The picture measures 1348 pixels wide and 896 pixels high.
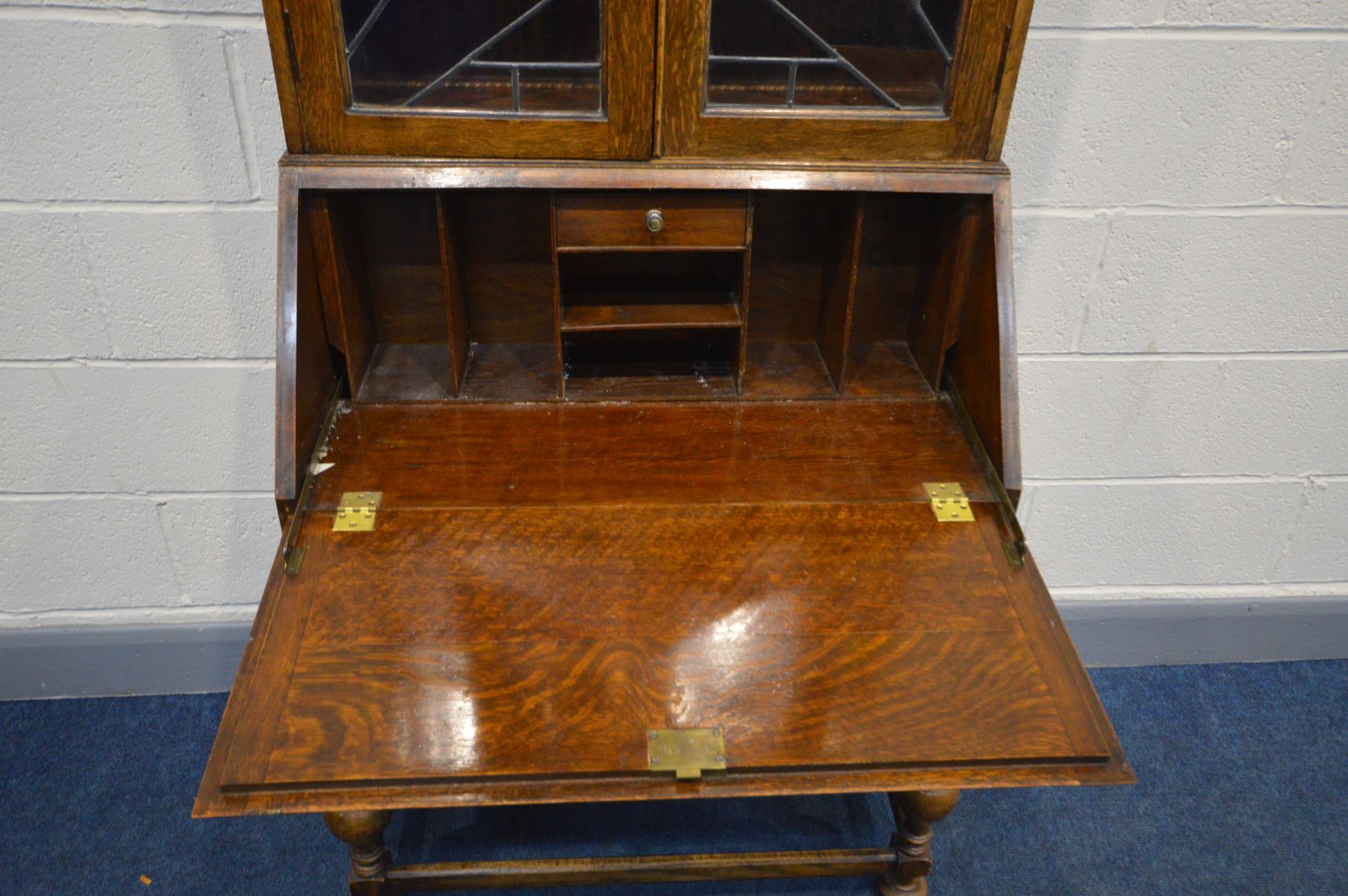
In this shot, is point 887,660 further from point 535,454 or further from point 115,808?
point 115,808

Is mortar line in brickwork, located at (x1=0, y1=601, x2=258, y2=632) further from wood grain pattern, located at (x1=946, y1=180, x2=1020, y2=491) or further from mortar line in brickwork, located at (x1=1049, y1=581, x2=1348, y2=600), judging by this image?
mortar line in brickwork, located at (x1=1049, y1=581, x2=1348, y2=600)

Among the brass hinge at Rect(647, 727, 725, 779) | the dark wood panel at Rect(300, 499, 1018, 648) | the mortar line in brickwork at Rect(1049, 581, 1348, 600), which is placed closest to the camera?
the brass hinge at Rect(647, 727, 725, 779)

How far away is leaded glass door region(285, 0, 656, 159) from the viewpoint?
1.14 metres

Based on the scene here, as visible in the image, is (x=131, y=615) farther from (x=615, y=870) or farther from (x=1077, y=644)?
(x=1077, y=644)

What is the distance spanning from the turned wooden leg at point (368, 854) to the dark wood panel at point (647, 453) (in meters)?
0.49

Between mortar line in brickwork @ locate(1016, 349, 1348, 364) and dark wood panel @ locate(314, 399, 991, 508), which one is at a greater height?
dark wood panel @ locate(314, 399, 991, 508)

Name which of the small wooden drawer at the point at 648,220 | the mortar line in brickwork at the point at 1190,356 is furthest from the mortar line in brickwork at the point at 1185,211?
the small wooden drawer at the point at 648,220

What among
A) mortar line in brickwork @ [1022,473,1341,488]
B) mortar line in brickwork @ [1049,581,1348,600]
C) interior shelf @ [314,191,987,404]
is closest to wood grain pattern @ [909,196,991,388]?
interior shelf @ [314,191,987,404]

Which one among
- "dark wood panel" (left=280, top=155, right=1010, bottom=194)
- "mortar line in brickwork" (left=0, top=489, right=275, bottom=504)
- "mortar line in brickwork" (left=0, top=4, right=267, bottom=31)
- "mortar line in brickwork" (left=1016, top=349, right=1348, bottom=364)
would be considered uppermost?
"mortar line in brickwork" (left=0, top=4, right=267, bottom=31)

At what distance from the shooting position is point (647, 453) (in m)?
1.34

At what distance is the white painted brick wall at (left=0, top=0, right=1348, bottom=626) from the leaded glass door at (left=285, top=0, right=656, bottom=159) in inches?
15.8

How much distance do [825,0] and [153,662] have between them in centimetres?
187

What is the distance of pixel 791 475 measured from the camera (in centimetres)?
132

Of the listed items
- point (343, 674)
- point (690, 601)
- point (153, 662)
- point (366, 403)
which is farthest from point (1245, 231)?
point (153, 662)
